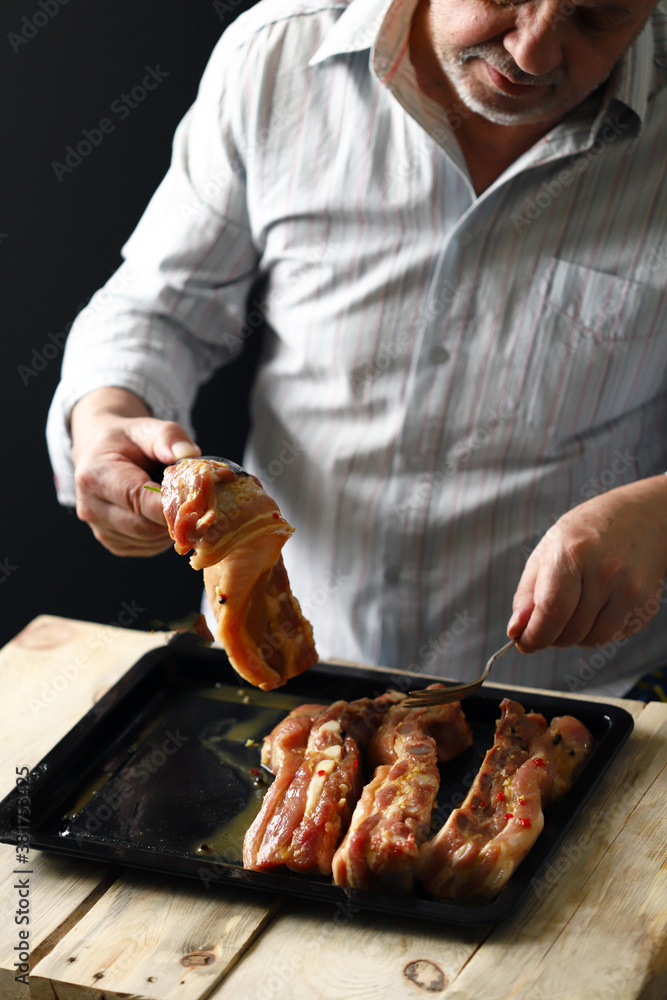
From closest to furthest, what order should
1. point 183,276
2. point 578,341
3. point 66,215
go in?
point 578,341 → point 183,276 → point 66,215

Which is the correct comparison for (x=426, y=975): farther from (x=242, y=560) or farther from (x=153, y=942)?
(x=242, y=560)

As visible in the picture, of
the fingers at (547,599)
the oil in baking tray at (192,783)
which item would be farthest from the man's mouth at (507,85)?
the oil in baking tray at (192,783)

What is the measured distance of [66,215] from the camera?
2859 millimetres

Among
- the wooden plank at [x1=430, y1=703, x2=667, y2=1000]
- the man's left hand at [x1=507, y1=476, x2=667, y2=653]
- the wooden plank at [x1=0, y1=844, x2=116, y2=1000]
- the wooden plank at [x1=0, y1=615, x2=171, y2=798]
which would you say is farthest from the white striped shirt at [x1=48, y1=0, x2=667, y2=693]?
the wooden plank at [x1=0, y1=844, x2=116, y2=1000]

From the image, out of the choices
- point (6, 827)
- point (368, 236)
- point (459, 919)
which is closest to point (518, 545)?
point (368, 236)

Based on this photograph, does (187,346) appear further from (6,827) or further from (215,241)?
(6,827)

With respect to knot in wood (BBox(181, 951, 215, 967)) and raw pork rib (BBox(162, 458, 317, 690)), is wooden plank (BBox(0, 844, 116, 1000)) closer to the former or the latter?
knot in wood (BBox(181, 951, 215, 967))

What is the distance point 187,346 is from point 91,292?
0.63m

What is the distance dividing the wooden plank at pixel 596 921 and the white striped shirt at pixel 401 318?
2.62ft

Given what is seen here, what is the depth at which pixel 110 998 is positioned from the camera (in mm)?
1282

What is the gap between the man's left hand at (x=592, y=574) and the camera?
169 cm

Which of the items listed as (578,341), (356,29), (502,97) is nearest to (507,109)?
Result: (502,97)

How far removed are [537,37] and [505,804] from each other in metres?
1.36

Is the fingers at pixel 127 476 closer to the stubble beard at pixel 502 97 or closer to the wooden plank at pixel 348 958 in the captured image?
the wooden plank at pixel 348 958
